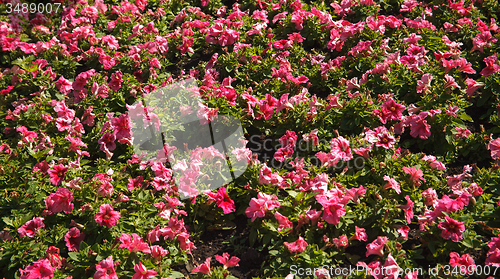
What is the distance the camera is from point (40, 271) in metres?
2.86

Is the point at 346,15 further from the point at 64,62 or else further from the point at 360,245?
the point at 64,62

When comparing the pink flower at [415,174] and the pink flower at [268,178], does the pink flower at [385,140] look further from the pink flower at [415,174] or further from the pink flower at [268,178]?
the pink flower at [268,178]

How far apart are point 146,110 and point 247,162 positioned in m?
1.10

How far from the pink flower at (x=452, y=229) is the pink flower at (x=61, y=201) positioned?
2.88 metres

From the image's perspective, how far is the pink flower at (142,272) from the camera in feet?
8.89

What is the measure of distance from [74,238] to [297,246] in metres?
1.76

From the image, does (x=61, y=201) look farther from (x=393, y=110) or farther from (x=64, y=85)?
(x=393, y=110)

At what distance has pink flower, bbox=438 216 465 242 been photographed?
2.83 meters

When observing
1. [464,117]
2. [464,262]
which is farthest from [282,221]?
[464,117]

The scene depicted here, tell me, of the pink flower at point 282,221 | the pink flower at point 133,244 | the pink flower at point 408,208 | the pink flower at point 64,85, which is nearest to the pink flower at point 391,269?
the pink flower at point 408,208

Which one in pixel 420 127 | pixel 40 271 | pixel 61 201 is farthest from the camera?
pixel 420 127

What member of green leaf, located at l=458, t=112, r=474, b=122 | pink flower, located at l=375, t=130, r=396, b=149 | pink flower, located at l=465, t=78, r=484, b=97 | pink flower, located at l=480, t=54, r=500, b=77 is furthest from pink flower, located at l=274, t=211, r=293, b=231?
pink flower, located at l=480, t=54, r=500, b=77

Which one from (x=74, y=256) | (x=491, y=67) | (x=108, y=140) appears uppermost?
(x=491, y=67)

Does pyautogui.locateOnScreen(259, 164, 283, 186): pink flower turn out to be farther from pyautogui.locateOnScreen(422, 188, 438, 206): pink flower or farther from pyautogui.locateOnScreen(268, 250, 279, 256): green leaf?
pyautogui.locateOnScreen(422, 188, 438, 206): pink flower
